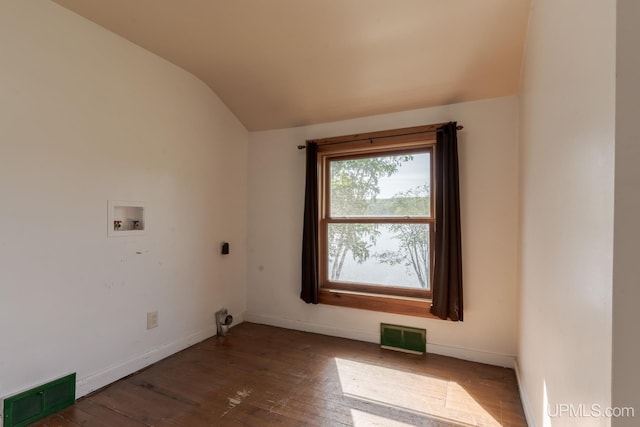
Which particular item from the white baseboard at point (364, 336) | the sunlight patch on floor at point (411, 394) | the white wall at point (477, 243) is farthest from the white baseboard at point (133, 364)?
the sunlight patch on floor at point (411, 394)

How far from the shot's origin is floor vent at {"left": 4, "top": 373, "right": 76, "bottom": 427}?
1760 mm

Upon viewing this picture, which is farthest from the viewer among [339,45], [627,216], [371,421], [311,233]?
[311,233]

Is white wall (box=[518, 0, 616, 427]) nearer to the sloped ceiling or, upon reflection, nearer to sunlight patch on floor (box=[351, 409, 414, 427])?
the sloped ceiling

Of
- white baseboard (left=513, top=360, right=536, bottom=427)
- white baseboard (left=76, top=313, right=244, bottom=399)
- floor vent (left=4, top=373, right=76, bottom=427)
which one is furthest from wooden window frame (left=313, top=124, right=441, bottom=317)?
floor vent (left=4, top=373, right=76, bottom=427)

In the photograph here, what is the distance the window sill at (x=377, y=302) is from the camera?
2830 millimetres

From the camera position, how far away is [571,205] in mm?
1049

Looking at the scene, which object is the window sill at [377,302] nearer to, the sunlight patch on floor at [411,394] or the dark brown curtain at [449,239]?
the dark brown curtain at [449,239]

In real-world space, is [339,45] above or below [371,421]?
above

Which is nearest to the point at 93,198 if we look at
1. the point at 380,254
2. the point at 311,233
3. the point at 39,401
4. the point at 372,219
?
the point at 39,401

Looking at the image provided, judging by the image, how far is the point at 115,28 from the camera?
2.27 m

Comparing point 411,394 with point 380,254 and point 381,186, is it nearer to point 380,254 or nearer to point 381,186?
point 380,254

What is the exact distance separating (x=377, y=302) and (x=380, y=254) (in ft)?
1.53

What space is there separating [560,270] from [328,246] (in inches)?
92.9

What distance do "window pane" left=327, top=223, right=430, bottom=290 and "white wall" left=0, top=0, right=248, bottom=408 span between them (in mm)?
1334
